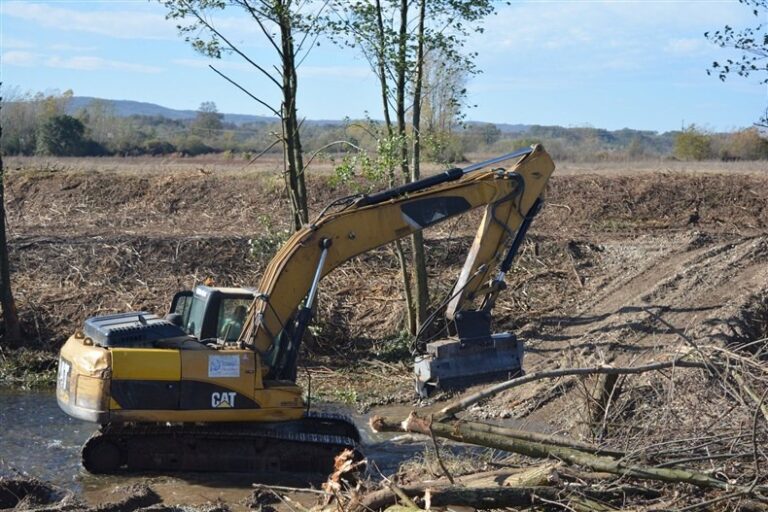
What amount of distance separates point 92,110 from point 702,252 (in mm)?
48712

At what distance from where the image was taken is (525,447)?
7.70 meters

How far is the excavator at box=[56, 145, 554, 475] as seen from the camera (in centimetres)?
1160

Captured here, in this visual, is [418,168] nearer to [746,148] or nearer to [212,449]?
[212,449]

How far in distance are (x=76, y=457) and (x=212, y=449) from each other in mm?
1895

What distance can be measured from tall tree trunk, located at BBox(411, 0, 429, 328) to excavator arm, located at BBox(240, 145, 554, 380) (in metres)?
4.45

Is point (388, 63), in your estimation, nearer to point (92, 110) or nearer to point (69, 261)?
point (69, 261)

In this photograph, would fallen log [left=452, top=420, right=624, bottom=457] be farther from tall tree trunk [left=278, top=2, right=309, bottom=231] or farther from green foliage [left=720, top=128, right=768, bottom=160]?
green foliage [left=720, top=128, right=768, bottom=160]

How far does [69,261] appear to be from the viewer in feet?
68.1

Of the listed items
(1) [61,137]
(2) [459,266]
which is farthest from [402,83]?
(1) [61,137]

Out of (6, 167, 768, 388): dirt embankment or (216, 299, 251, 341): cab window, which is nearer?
(216, 299, 251, 341): cab window

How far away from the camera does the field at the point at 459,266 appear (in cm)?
1523

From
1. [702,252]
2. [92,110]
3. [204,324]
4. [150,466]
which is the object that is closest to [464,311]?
[204,324]

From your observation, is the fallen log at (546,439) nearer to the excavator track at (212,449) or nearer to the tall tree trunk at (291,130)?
the excavator track at (212,449)

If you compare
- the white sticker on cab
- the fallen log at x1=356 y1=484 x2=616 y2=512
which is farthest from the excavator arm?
the fallen log at x1=356 y1=484 x2=616 y2=512
